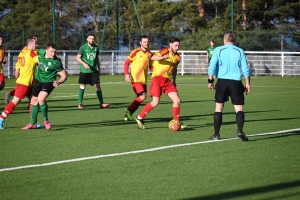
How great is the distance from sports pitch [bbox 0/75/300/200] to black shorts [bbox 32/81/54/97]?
79 cm

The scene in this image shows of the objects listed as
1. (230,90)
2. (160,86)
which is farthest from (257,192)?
(160,86)

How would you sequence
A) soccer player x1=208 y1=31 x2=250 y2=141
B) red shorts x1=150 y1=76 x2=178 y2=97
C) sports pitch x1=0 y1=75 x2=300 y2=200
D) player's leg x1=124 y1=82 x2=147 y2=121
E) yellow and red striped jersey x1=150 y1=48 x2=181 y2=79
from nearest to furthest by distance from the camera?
sports pitch x1=0 y1=75 x2=300 y2=200, soccer player x1=208 y1=31 x2=250 y2=141, red shorts x1=150 y1=76 x2=178 y2=97, yellow and red striped jersey x1=150 y1=48 x2=181 y2=79, player's leg x1=124 y1=82 x2=147 y2=121

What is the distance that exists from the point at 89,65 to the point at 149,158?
392 inches

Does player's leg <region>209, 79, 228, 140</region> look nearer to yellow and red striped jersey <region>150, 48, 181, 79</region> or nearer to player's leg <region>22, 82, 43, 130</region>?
yellow and red striped jersey <region>150, 48, 181, 79</region>

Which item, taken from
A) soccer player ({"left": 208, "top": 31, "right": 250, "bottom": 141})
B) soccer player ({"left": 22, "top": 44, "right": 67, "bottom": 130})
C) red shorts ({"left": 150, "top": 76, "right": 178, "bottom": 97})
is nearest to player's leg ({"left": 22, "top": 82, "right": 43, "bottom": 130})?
soccer player ({"left": 22, "top": 44, "right": 67, "bottom": 130})

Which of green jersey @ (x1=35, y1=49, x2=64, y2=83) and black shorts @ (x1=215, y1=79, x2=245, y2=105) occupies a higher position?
green jersey @ (x1=35, y1=49, x2=64, y2=83)

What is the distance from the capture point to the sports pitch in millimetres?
7766

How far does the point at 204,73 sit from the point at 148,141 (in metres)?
31.1

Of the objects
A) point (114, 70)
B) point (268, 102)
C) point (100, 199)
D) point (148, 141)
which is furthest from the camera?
point (114, 70)

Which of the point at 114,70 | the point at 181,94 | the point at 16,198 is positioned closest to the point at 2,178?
the point at 16,198

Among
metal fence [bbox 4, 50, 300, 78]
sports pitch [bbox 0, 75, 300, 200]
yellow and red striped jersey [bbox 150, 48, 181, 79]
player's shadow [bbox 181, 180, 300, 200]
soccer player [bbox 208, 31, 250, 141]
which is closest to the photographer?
player's shadow [bbox 181, 180, 300, 200]

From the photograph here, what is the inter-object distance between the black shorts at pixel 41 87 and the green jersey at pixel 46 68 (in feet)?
0.24

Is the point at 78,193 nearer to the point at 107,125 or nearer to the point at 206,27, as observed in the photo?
the point at 107,125

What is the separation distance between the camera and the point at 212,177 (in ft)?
27.9
